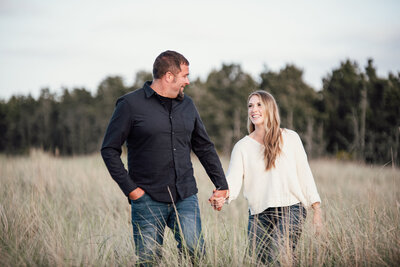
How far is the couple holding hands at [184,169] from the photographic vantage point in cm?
298

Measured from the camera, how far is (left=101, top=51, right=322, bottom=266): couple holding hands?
9.78 feet

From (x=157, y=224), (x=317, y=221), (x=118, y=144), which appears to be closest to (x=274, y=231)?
(x=317, y=221)

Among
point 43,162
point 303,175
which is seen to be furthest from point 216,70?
point 303,175

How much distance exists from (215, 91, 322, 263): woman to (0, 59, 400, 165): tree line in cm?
1510

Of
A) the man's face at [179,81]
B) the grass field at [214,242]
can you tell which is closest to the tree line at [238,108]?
the grass field at [214,242]

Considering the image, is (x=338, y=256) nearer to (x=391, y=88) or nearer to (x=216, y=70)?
(x=391, y=88)

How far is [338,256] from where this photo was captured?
10.2 ft

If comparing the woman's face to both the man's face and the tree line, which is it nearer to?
the man's face

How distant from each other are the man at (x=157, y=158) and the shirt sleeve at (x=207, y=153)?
6.7 inches

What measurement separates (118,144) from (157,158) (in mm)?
345

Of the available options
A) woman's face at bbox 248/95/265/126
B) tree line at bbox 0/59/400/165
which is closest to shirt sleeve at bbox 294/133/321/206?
woman's face at bbox 248/95/265/126

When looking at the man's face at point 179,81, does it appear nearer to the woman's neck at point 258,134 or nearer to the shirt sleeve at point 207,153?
the shirt sleeve at point 207,153

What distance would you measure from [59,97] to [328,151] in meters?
18.8

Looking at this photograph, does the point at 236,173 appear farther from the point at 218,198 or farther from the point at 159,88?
the point at 159,88
